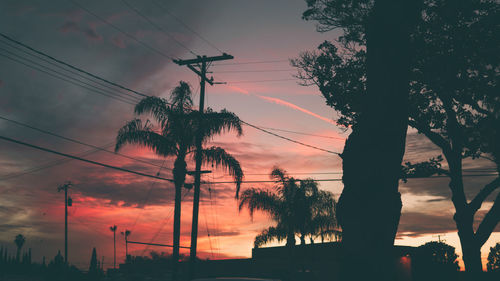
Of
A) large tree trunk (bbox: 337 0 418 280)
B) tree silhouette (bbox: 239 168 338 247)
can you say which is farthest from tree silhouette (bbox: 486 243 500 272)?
large tree trunk (bbox: 337 0 418 280)

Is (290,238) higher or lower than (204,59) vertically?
lower

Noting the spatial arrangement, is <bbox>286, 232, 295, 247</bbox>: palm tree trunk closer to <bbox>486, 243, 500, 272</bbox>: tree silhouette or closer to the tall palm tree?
the tall palm tree

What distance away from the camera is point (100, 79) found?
18578 mm

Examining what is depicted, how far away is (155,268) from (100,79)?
43629 millimetres

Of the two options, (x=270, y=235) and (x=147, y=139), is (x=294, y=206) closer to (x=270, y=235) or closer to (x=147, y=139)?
(x=270, y=235)

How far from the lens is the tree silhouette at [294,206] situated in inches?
1348

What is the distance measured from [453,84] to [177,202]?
14068 mm

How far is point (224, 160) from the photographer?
2484cm

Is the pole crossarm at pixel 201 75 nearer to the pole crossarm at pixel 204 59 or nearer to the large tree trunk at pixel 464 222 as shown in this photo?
the pole crossarm at pixel 204 59

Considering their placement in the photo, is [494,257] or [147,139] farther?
[494,257]

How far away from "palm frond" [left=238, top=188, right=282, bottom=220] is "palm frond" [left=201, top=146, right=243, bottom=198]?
891cm

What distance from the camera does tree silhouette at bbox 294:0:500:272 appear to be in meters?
16.6

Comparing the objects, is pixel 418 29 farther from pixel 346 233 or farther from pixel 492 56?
pixel 346 233

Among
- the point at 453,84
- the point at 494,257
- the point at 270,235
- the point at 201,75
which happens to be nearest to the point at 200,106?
the point at 201,75
